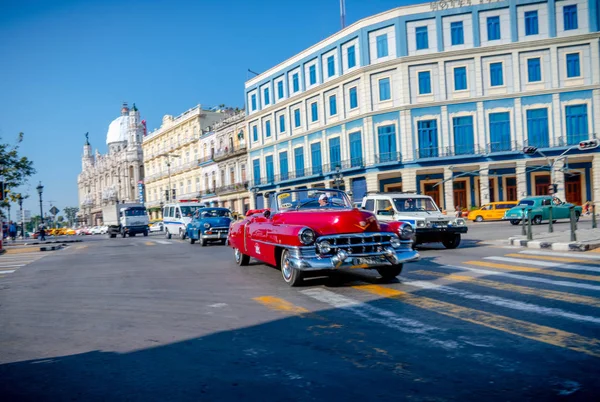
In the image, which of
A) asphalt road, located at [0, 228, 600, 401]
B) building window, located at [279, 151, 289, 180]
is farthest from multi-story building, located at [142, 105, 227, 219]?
asphalt road, located at [0, 228, 600, 401]

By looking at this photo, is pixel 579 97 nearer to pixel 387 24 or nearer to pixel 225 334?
pixel 387 24

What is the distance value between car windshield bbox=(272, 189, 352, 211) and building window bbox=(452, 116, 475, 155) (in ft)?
101

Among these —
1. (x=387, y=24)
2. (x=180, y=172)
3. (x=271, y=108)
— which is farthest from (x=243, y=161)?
(x=387, y=24)

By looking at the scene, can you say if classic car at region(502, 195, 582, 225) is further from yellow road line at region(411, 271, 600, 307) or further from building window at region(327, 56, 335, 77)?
building window at region(327, 56, 335, 77)

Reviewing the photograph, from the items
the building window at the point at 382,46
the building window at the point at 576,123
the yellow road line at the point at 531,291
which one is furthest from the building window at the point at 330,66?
the yellow road line at the point at 531,291

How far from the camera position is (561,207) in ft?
92.2

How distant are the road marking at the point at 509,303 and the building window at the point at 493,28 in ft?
115

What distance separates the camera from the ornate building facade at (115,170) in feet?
315

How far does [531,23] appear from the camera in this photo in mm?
37094

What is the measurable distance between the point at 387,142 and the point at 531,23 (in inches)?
550

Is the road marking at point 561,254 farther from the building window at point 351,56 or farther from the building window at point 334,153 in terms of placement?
the building window at point 351,56

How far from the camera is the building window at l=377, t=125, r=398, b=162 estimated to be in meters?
39.7

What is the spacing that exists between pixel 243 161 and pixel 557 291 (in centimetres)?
5245

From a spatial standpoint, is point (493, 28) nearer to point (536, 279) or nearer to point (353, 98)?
point (353, 98)
